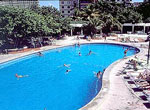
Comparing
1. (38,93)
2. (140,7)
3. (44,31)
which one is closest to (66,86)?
(38,93)

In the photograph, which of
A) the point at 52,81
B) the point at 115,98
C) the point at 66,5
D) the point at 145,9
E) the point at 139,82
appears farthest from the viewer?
the point at 66,5

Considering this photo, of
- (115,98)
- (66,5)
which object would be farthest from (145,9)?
(115,98)

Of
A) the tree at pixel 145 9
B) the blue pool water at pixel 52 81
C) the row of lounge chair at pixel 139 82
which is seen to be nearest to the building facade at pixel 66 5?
the tree at pixel 145 9

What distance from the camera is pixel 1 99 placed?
12719 millimetres

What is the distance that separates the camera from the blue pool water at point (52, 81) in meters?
11.9

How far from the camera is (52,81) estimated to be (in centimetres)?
1593

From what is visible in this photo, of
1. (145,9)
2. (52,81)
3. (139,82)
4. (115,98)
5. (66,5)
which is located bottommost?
(52,81)

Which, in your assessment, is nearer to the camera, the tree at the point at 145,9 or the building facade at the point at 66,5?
the tree at the point at 145,9

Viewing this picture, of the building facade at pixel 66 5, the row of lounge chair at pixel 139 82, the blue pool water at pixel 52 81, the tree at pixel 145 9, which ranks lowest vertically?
the blue pool water at pixel 52 81

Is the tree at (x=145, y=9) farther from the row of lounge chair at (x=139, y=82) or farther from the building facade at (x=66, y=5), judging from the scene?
the row of lounge chair at (x=139, y=82)

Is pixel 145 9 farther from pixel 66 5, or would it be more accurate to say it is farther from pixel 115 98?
pixel 115 98

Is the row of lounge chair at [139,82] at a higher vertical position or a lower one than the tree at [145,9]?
lower

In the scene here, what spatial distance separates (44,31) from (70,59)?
7.26 metres

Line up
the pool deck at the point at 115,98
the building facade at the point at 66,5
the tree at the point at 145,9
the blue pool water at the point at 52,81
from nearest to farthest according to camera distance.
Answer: the pool deck at the point at 115,98, the blue pool water at the point at 52,81, the tree at the point at 145,9, the building facade at the point at 66,5
